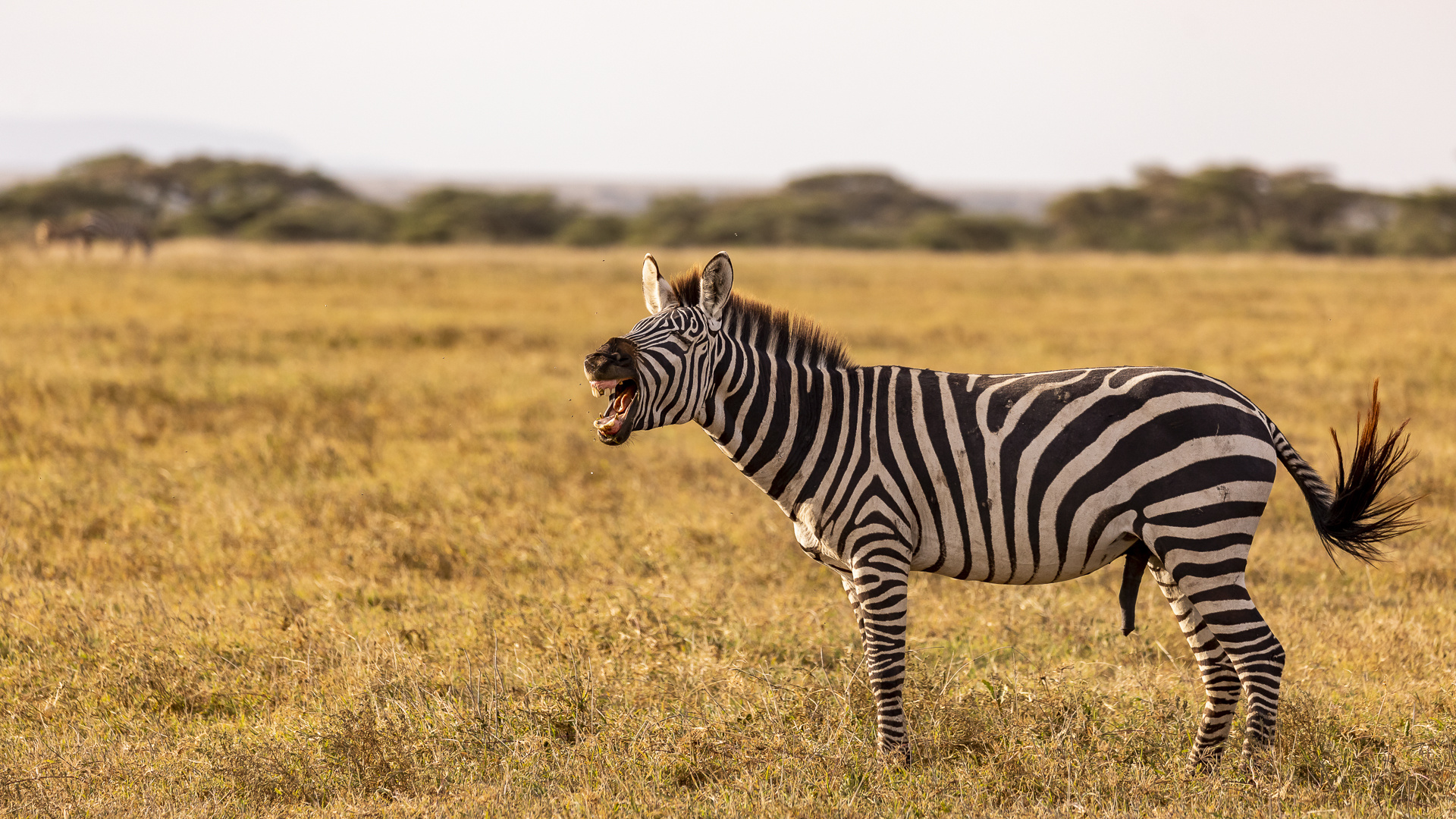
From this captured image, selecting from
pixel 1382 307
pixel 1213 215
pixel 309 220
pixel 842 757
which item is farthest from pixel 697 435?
pixel 1213 215

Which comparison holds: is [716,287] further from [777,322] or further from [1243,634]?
[1243,634]

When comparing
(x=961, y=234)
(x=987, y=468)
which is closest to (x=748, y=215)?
(x=961, y=234)

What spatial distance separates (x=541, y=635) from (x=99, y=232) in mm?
28240

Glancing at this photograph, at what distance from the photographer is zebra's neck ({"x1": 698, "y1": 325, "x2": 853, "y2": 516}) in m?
4.57

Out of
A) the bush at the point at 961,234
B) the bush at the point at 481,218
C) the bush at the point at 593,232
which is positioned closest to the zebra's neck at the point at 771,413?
the bush at the point at 593,232

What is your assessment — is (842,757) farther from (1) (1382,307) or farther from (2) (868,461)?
A: (1) (1382,307)

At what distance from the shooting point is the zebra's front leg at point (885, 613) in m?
4.36

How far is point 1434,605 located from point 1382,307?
681 inches

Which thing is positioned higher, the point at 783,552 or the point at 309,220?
the point at 309,220

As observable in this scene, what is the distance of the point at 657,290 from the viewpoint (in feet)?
14.9

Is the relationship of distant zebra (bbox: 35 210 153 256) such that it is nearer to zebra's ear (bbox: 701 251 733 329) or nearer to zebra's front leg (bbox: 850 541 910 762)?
zebra's ear (bbox: 701 251 733 329)

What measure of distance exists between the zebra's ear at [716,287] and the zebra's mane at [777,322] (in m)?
0.05

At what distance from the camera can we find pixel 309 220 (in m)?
49.9

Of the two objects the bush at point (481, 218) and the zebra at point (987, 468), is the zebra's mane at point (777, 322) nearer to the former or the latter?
the zebra at point (987, 468)
